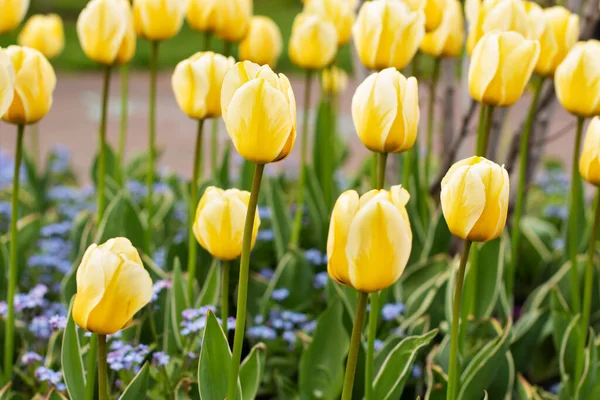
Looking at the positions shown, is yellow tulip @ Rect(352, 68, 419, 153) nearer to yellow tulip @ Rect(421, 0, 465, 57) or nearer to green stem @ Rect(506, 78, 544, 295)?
green stem @ Rect(506, 78, 544, 295)

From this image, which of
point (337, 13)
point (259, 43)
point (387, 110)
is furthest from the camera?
point (259, 43)

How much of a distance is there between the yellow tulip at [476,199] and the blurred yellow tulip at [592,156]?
348mm

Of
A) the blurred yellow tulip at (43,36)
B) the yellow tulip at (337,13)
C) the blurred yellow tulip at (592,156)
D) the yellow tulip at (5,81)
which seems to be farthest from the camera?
the blurred yellow tulip at (43,36)

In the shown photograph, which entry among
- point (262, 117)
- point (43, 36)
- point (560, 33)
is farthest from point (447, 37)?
point (43, 36)

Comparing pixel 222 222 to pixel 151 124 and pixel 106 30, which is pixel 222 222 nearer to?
pixel 106 30

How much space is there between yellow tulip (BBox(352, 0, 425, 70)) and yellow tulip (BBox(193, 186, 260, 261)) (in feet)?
1.56

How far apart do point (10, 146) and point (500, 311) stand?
4.58 metres

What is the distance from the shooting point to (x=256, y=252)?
250 centimetres

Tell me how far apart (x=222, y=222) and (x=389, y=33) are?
55cm

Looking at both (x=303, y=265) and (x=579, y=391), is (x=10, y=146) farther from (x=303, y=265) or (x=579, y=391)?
(x=579, y=391)

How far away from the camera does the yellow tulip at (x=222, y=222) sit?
4.14 feet

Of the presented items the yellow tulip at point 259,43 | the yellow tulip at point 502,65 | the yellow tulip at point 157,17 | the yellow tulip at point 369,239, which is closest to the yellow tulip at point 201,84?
the yellow tulip at point 157,17

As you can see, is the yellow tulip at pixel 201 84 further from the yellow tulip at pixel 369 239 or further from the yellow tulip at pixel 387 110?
the yellow tulip at pixel 369 239

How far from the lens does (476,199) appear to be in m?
1.08
